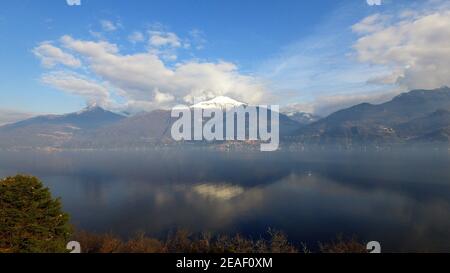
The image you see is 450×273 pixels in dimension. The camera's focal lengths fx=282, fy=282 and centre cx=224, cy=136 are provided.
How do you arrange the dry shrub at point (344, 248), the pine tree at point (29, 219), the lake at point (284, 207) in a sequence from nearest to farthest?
1. the pine tree at point (29, 219)
2. the dry shrub at point (344, 248)
3. the lake at point (284, 207)

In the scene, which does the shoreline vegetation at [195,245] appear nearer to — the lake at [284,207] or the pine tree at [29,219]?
the lake at [284,207]

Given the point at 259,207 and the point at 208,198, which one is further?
the point at 208,198

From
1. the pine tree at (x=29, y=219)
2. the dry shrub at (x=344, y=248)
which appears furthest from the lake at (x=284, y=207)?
the pine tree at (x=29, y=219)

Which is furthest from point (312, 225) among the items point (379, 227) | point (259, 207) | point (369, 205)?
point (369, 205)

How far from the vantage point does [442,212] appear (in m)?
104

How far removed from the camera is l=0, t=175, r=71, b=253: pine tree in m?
33.8

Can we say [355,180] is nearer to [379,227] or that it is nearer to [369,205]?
[369,205]

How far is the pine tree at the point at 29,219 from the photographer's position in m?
33.8

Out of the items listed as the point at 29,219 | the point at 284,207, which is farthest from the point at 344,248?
the point at 29,219

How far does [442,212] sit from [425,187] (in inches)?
1940

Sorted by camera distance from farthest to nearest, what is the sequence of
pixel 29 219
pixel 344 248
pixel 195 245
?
pixel 195 245, pixel 344 248, pixel 29 219

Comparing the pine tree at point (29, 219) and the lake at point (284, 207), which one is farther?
→ the lake at point (284, 207)

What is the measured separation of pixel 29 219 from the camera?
35.4 m

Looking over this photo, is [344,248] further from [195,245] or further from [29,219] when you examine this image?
[29,219]
